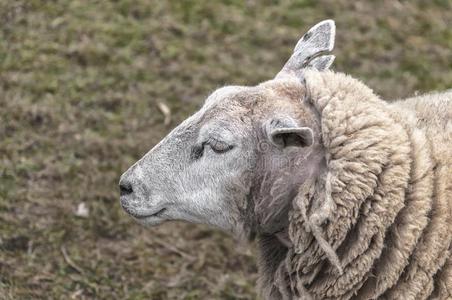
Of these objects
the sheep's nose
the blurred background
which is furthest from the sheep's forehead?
the blurred background

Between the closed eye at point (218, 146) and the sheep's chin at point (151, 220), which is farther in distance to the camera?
the sheep's chin at point (151, 220)

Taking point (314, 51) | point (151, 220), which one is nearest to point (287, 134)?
point (314, 51)

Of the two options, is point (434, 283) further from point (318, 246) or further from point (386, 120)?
point (386, 120)

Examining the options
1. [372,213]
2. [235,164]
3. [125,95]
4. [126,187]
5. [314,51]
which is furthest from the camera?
[125,95]

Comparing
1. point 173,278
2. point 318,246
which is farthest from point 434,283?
point 173,278

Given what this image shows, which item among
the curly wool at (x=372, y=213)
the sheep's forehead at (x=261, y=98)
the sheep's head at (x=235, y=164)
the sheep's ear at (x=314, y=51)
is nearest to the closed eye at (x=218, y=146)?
the sheep's head at (x=235, y=164)

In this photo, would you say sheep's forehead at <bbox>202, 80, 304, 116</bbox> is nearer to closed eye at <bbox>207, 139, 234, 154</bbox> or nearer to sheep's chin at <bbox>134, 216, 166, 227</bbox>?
closed eye at <bbox>207, 139, 234, 154</bbox>

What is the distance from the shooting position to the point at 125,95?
674 centimetres

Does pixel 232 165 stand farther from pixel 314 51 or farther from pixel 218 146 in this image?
pixel 314 51

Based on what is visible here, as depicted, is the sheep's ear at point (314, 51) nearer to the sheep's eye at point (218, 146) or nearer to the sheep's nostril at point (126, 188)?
the sheep's eye at point (218, 146)

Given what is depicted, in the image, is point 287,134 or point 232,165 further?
point 232,165

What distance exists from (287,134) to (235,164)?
1.17 ft

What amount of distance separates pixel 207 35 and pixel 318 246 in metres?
4.10

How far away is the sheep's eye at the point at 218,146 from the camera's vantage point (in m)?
3.89
